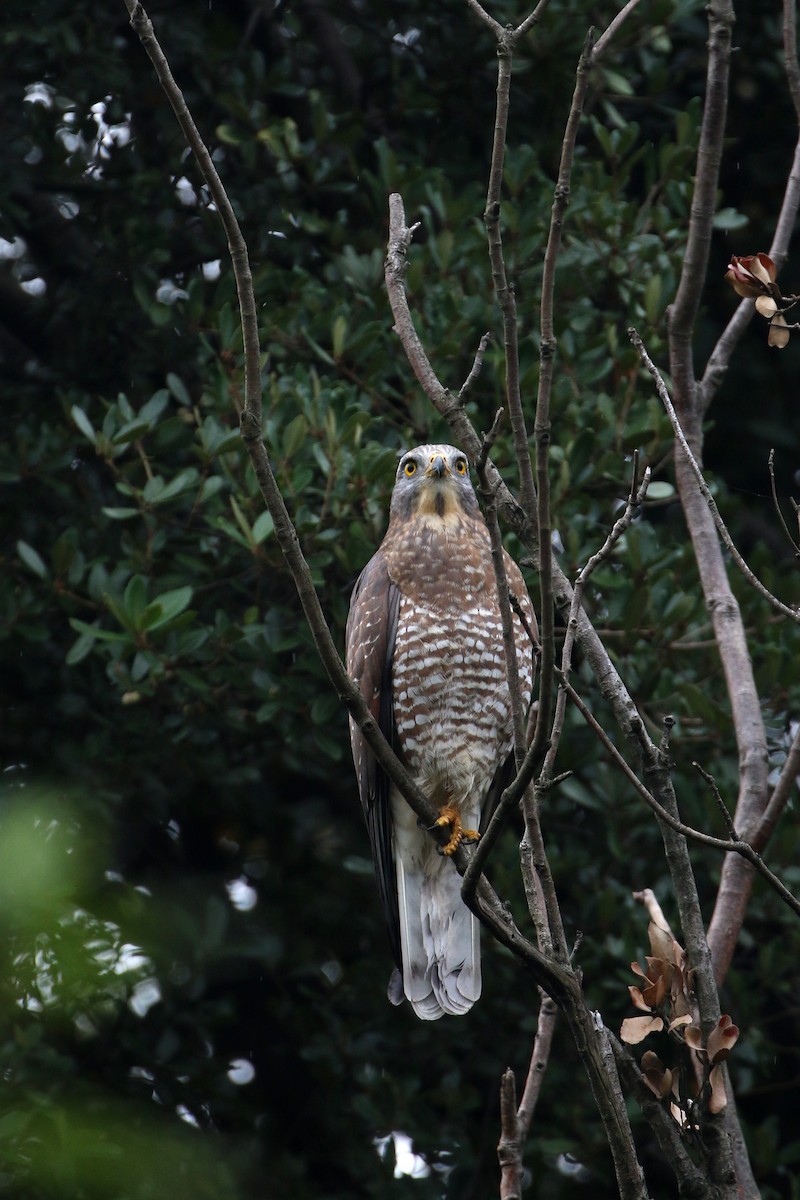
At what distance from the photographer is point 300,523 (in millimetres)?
4129

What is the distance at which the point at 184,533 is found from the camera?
4500 mm

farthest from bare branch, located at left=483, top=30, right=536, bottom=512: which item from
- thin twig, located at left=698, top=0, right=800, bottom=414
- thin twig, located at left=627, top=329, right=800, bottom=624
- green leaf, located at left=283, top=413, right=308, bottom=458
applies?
green leaf, located at left=283, top=413, right=308, bottom=458

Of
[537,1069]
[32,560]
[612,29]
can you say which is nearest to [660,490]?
[32,560]

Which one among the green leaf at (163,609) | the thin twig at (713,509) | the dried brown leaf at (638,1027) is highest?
the thin twig at (713,509)

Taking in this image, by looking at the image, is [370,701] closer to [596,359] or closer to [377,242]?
[596,359]

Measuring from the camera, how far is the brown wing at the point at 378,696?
3.83 meters

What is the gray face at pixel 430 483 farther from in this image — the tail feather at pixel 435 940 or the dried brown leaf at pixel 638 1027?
the dried brown leaf at pixel 638 1027

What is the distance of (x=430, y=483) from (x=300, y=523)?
39cm

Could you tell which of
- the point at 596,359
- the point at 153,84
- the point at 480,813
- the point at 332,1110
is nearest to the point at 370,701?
the point at 480,813

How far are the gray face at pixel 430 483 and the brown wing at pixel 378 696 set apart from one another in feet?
1.03

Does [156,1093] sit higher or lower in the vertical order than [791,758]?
lower

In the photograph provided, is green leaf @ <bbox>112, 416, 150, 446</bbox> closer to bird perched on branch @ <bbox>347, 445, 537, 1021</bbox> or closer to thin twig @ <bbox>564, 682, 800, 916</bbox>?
bird perched on branch @ <bbox>347, 445, 537, 1021</bbox>

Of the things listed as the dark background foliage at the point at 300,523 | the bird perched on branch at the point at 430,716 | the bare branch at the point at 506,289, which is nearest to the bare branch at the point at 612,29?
the bare branch at the point at 506,289

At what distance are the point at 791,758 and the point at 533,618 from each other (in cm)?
125
